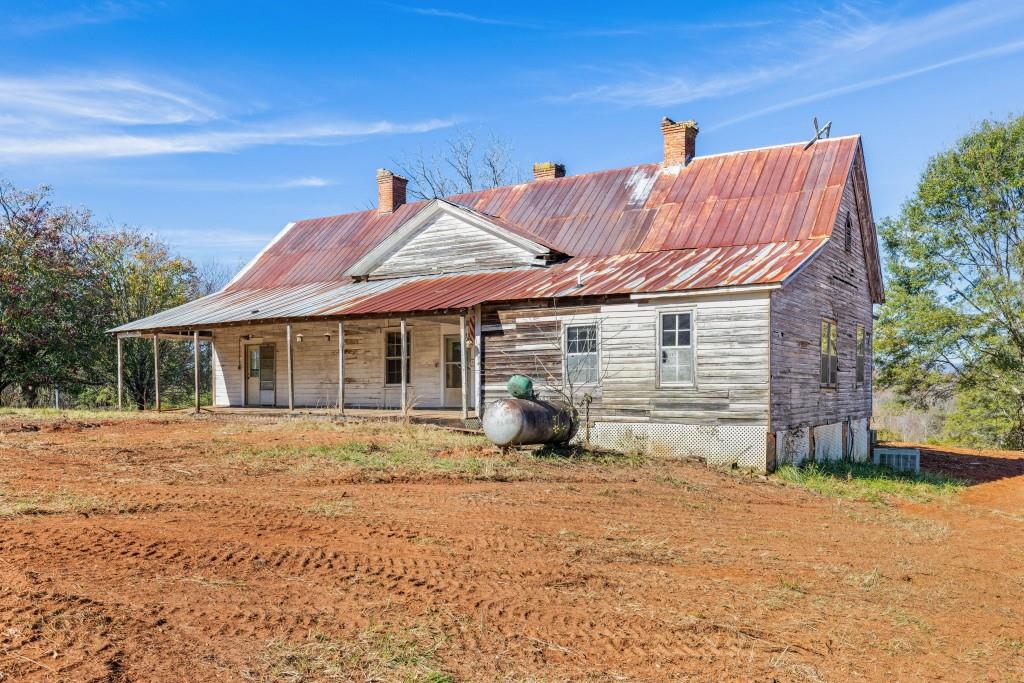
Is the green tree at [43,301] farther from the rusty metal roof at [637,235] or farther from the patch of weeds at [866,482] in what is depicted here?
the patch of weeds at [866,482]

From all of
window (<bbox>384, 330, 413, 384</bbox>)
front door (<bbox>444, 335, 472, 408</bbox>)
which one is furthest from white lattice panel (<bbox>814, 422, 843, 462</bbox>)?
window (<bbox>384, 330, 413, 384</bbox>)

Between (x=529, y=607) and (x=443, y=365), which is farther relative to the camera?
(x=443, y=365)

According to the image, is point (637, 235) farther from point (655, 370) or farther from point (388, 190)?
point (388, 190)

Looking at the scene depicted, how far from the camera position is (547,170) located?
24891mm

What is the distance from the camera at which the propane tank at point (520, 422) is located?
564 inches

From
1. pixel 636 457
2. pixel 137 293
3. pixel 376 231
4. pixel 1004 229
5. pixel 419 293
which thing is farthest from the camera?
pixel 137 293

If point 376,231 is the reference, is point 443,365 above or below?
below

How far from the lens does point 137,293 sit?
33.4 metres

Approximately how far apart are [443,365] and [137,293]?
58.0 ft

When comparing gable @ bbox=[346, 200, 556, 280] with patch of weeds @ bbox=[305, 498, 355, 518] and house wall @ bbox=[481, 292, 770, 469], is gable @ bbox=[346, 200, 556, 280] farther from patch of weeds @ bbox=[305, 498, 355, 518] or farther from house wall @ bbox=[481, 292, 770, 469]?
patch of weeds @ bbox=[305, 498, 355, 518]

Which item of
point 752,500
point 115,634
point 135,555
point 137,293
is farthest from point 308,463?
point 137,293

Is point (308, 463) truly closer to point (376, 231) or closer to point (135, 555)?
point (135, 555)

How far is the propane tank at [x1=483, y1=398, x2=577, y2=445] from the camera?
1432 cm

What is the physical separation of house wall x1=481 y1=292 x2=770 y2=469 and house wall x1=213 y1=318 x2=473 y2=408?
3.79m
